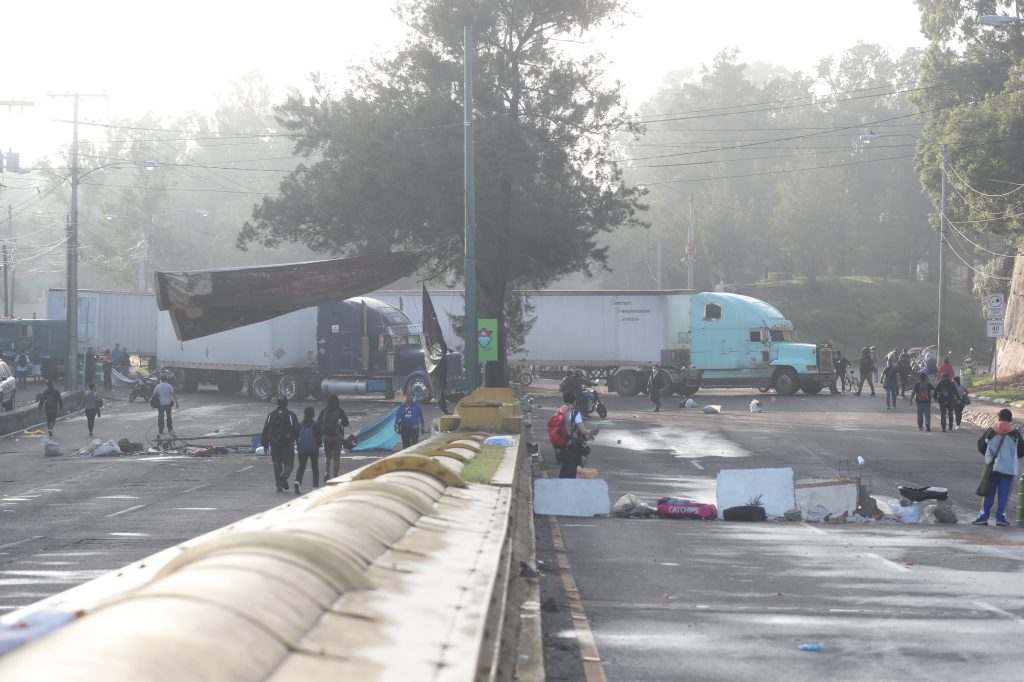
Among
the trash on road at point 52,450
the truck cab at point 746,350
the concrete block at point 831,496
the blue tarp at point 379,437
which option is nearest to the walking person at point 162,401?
the trash on road at point 52,450

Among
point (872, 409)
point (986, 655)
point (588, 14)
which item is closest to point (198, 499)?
point (986, 655)

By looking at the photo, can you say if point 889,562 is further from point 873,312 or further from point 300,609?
point 873,312

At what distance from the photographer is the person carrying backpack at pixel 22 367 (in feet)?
175

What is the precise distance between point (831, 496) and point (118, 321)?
46.5 metres

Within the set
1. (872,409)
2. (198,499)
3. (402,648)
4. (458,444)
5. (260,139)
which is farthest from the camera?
(260,139)

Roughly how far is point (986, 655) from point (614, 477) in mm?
14792

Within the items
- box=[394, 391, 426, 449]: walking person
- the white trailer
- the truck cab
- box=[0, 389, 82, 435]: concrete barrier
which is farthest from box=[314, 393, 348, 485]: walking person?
the white trailer

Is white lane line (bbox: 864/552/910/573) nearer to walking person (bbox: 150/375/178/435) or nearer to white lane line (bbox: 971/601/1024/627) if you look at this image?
white lane line (bbox: 971/601/1024/627)

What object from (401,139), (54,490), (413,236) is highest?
(401,139)

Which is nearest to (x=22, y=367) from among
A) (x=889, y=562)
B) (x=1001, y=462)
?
(x=1001, y=462)

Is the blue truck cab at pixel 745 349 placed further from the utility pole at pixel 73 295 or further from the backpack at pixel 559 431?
the backpack at pixel 559 431

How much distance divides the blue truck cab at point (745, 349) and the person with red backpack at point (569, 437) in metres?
28.3

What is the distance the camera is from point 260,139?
123m

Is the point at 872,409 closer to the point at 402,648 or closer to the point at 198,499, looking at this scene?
the point at 198,499
